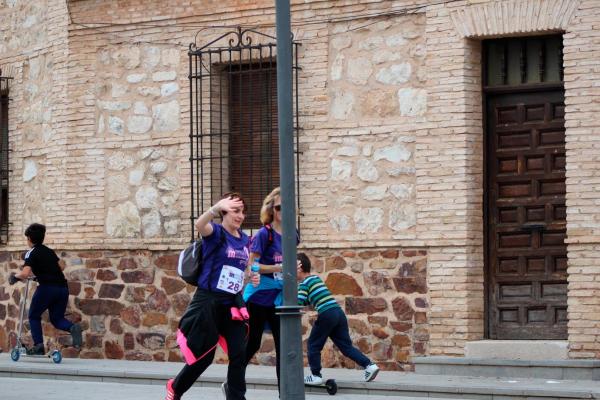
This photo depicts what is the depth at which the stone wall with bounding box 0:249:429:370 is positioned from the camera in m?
17.3

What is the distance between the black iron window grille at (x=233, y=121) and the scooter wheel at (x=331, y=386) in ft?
13.4

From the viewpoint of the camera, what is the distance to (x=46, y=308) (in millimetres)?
19172

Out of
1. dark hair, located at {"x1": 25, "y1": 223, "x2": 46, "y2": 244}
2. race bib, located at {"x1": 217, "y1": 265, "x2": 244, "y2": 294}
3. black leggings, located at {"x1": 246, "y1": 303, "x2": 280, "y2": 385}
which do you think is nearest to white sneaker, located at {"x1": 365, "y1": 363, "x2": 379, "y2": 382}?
black leggings, located at {"x1": 246, "y1": 303, "x2": 280, "y2": 385}

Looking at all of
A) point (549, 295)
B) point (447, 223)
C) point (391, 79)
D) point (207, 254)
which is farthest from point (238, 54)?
point (207, 254)

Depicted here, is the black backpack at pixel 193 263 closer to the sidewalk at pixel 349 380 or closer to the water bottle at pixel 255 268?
the water bottle at pixel 255 268

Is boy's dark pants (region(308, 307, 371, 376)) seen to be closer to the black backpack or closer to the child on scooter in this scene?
the black backpack

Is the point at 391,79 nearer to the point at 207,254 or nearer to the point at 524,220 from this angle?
the point at 524,220

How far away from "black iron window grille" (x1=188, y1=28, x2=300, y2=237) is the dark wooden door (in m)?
3.02

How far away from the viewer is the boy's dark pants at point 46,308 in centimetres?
1905

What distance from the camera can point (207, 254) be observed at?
12023mm

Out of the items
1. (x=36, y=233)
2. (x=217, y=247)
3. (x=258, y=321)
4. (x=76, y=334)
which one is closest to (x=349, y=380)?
(x=258, y=321)

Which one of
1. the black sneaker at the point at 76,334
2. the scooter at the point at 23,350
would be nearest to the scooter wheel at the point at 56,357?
the scooter at the point at 23,350

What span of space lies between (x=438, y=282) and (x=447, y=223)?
682mm

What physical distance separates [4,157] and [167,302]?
396 centimetres
